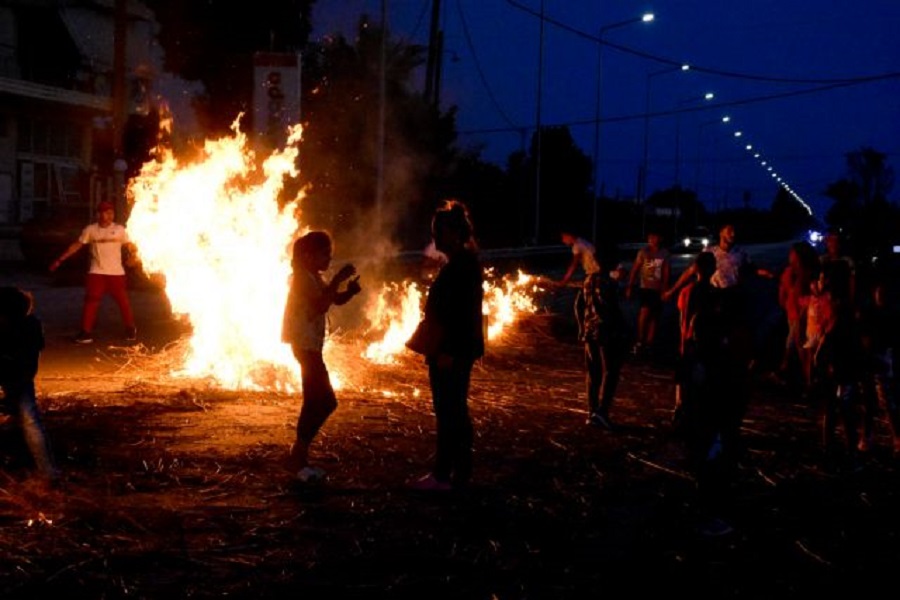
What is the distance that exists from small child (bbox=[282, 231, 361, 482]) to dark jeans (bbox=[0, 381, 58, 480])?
60.7 inches

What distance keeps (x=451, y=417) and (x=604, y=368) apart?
2707 mm

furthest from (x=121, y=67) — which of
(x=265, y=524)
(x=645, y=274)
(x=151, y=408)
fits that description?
(x=265, y=524)

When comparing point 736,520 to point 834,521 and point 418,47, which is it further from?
point 418,47

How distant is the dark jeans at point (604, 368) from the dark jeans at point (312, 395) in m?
2.85

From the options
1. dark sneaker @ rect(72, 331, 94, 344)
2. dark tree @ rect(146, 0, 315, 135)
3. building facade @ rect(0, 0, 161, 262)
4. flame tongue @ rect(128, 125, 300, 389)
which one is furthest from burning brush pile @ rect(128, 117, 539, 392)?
dark tree @ rect(146, 0, 315, 135)

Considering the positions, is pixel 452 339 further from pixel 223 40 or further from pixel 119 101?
pixel 223 40

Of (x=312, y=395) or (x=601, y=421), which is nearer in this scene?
(x=312, y=395)

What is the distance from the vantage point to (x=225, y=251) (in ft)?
38.1

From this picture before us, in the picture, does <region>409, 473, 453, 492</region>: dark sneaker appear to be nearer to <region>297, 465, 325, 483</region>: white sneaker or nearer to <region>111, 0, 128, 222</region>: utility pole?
<region>297, 465, 325, 483</region>: white sneaker

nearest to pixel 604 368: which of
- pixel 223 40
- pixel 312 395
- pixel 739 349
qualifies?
pixel 739 349

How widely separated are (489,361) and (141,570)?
8.31m

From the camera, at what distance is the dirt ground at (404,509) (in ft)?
17.6

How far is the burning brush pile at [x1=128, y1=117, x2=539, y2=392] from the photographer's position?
1104cm

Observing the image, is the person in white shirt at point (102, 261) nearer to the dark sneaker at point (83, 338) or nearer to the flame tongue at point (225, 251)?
the dark sneaker at point (83, 338)
